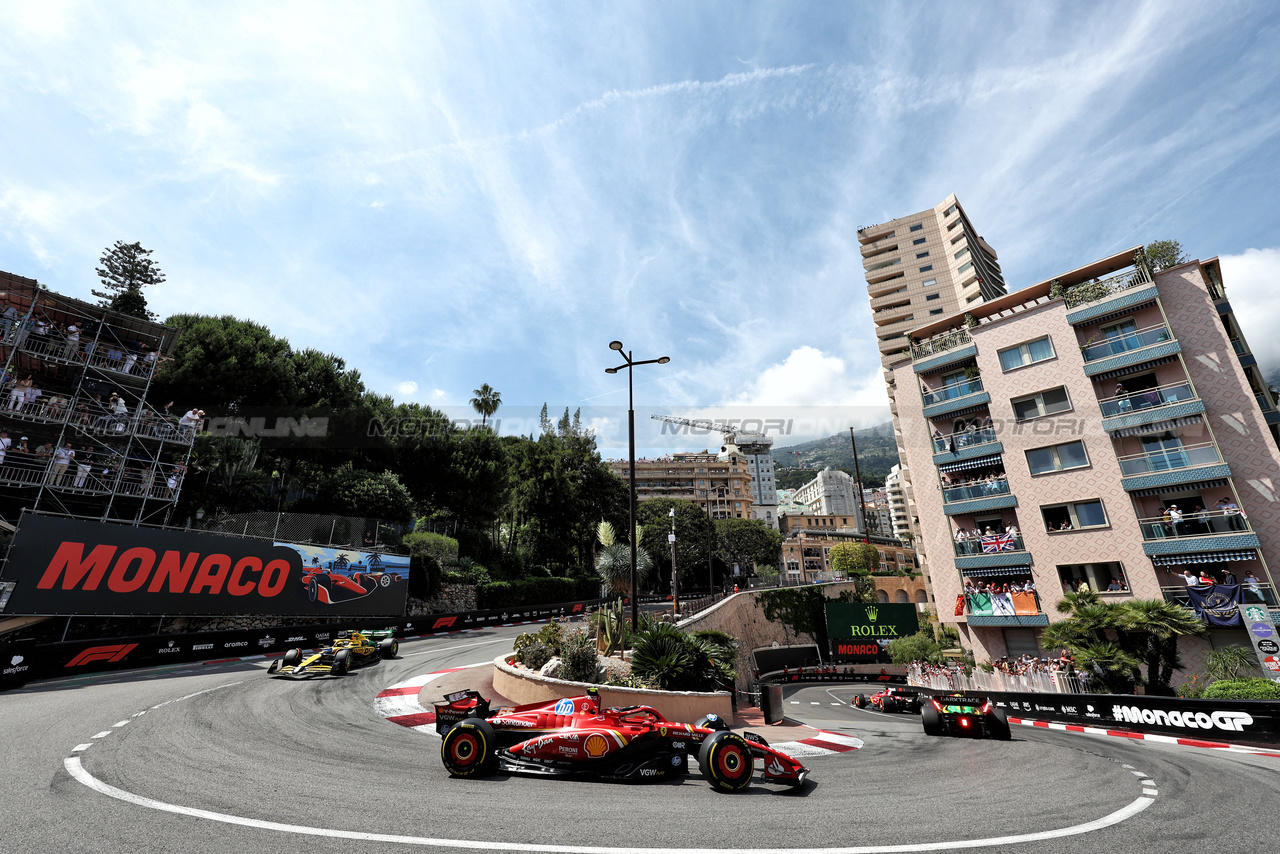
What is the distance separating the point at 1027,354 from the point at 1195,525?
34.2 ft

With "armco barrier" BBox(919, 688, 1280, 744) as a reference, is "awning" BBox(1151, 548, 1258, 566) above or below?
above

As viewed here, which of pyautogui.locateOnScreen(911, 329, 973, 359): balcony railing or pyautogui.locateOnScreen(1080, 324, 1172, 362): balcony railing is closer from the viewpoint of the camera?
pyautogui.locateOnScreen(1080, 324, 1172, 362): balcony railing

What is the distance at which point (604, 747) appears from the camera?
6941 millimetres

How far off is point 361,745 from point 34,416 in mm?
26633

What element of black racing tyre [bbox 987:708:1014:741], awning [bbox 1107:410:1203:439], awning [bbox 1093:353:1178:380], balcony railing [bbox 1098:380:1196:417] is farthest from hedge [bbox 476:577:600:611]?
awning [bbox 1093:353:1178:380]

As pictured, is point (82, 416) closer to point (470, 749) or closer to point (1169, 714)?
point (470, 749)

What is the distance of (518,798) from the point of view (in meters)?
6.05

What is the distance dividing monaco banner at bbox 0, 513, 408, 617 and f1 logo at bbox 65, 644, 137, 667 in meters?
3.02

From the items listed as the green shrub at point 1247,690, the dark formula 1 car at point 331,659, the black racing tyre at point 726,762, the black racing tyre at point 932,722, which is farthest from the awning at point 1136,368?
the dark formula 1 car at point 331,659

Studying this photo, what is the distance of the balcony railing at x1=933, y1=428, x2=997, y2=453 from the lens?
92.8 ft

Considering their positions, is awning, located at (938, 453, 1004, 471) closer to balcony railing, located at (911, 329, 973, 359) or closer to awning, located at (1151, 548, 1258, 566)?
balcony railing, located at (911, 329, 973, 359)

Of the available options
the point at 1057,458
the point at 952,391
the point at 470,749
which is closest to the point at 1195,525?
the point at 1057,458

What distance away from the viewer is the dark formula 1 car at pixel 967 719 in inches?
476

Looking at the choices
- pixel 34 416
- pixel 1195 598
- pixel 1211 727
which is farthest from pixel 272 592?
pixel 1195 598
